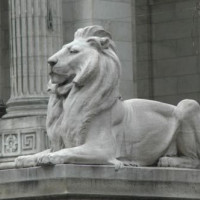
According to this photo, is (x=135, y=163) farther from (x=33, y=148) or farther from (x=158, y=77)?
(x=158, y=77)

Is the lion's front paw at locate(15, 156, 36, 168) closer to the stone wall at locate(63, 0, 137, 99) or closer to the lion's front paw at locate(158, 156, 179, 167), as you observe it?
the lion's front paw at locate(158, 156, 179, 167)

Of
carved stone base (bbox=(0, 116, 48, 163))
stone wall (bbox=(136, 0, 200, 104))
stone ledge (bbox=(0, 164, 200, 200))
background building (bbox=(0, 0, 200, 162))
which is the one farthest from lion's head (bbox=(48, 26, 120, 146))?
stone wall (bbox=(136, 0, 200, 104))

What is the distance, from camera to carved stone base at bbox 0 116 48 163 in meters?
34.8

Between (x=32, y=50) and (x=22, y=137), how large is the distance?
1.99m

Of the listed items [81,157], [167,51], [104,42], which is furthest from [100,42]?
[167,51]

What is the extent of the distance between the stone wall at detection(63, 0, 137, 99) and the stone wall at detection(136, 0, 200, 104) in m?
3.44

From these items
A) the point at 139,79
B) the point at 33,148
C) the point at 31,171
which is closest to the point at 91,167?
the point at 31,171

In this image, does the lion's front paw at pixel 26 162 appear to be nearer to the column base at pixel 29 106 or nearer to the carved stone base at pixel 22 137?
the carved stone base at pixel 22 137

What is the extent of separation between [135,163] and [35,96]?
1752 cm

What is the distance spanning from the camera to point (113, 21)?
121ft

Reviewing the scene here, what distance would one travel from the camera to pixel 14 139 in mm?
35312

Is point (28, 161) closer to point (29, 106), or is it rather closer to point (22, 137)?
point (22, 137)

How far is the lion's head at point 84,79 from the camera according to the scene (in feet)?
58.4

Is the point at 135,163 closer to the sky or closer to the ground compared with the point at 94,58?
closer to the ground
